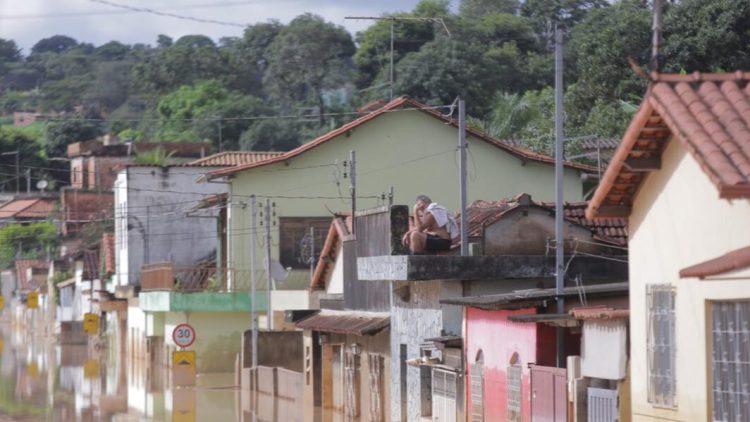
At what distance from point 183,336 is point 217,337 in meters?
8.25

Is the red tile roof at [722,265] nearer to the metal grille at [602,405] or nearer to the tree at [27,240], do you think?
the metal grille at [602,405]

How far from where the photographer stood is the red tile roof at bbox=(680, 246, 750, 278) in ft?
45.2

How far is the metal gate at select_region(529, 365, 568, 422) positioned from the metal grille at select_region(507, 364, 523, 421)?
2.65 feet

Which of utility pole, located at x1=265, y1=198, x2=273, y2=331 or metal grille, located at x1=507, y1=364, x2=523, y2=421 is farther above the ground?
utility pole, located at x1=265, y1=198, x2=273, y2=331

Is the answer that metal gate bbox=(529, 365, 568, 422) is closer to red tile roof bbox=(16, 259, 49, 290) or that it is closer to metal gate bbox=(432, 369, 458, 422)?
metal gate bbox=(432, 369, 458, 422)

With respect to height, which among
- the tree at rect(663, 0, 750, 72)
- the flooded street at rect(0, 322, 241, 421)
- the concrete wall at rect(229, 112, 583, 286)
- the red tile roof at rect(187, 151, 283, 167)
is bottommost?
the flooded street at rect(0, 322, 241, 421)

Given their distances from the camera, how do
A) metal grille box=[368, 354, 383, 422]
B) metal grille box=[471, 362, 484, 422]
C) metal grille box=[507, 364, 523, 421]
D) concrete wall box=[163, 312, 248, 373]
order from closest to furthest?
metal grille box=[507, 364, 523, 421] < metal grille box=[471, 362, 484, 422] < metal grille box=[368, 354, 383, 422] < concrete wall box=[163, 312, 248, 373]

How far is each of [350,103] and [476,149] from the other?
112ft

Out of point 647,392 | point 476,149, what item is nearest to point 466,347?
point 647,392

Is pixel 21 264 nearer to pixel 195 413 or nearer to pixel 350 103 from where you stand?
pixel 350 103

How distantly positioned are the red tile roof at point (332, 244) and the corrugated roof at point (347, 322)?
184 cm


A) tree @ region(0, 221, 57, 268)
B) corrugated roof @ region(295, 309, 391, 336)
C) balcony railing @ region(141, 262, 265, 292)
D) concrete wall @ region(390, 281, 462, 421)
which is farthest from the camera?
tree @ region(0, 221, 57, 268)

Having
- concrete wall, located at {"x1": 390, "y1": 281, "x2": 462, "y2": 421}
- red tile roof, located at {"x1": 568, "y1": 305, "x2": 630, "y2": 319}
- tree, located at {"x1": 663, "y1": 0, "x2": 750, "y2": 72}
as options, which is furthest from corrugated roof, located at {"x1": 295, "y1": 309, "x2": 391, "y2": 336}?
tree, located at {"x1": 663, "y1": 0, "x2": 750, "y2": 72}

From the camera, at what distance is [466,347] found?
2519 cm
